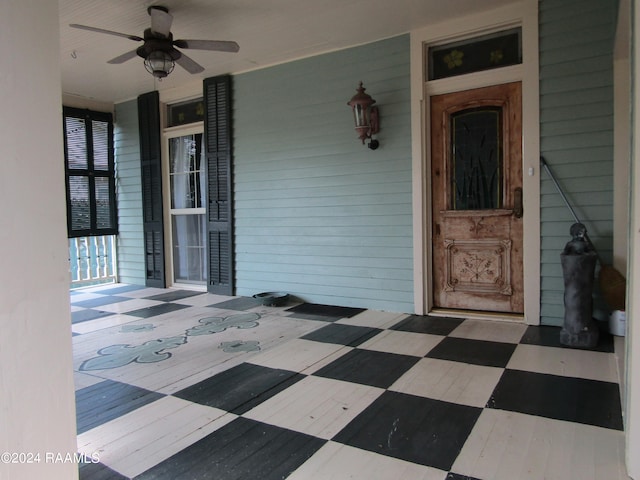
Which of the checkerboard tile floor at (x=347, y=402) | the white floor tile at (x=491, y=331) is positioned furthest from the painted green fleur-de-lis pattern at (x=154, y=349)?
the white floor tile at (x=491, y=331)

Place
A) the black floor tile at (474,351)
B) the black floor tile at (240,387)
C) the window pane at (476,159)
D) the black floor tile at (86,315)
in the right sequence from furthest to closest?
1. the black floor tile at (86,315)
2. the window pane at (476,159)
3. the black floor tile at (474,351)
4. the black floor tile at (240,387)

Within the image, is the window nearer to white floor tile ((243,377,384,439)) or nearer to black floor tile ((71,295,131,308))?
black floor tile ((71,295,131,308))

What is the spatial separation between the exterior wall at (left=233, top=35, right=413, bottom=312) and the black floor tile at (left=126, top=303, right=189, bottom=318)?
870 mm

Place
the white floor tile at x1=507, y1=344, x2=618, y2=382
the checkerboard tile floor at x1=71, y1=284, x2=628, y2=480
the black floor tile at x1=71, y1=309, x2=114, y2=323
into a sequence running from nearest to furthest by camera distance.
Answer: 1. the checkerboard tile floor at x1=71, y1=284, x2=628, y2=480
2. the white floor tile at x1=507, y1=344, x2=618, y2=382
3. the black floor tile at x1=71, y1=309, x2=114, y2=323

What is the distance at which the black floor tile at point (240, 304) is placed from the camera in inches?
197

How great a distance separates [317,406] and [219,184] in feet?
13.0

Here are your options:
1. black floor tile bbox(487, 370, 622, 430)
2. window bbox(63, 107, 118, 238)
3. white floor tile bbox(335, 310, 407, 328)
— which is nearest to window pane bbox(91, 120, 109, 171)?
window bbox(63, 107, 118, 238)

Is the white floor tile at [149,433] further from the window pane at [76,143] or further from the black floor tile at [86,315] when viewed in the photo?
the window pane at [76,143]

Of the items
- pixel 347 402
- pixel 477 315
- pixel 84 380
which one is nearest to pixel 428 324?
pixel 477 315

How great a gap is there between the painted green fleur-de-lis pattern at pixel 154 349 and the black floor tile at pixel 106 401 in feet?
1.30

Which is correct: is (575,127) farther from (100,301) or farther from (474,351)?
(100,301)

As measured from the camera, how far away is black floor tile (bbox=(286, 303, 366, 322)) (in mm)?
4488

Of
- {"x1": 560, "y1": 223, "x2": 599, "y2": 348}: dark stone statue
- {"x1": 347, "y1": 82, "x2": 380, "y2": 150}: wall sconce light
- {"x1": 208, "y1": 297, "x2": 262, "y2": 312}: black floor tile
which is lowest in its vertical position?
{"x1": 208, "y1": 297, "x2": 262, "y2": 312}: black floor tile

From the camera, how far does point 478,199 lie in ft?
13.8
